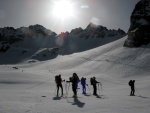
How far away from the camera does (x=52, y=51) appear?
17862 centimetres

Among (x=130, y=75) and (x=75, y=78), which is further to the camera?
(x=130, y=75)

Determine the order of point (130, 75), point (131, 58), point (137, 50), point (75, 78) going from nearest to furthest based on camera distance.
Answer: point (75, 78)
point (130, 75)
point (131, 58)
point (137, 50)

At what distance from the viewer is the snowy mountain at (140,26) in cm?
8500

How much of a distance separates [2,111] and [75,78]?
9232 mm

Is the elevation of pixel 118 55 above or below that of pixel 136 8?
below

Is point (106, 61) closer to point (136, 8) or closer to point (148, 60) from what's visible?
point (148, 60)

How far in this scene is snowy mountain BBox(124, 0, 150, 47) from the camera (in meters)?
85.0

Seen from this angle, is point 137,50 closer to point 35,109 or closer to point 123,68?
point 123,68

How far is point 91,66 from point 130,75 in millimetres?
20291

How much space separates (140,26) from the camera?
89.1 metres

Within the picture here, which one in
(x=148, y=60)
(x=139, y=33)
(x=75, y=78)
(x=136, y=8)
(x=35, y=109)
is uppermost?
(x=136, y=8)

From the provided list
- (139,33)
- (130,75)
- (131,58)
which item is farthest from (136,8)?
(130,75)

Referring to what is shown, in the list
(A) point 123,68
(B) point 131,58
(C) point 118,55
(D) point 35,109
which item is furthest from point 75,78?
(C) point 118,55

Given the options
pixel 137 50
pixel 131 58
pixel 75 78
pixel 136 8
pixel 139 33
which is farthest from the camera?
pixel 136 8
